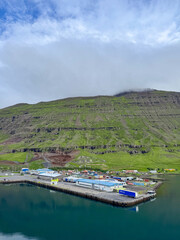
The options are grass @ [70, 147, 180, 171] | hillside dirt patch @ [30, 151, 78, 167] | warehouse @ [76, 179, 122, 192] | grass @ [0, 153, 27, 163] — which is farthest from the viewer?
grass @ [0, 153, 27, 163]

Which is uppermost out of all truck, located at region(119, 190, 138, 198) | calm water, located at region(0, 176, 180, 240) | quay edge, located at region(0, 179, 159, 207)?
truck, located at region(119, 190, 138, 198)

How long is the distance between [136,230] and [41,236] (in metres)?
24.5

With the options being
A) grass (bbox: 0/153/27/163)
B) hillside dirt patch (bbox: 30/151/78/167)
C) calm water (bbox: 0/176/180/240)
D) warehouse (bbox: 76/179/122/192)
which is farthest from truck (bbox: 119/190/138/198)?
grass (bbox: 0/153/27/163)

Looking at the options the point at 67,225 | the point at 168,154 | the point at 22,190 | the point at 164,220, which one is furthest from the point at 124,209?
the point at 168,154

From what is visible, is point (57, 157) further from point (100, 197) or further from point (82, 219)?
point (82, 219)

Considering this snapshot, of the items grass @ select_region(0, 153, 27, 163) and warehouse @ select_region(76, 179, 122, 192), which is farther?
grass @ select_region(0, 153, 27, 163)

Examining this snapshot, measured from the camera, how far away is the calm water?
53062 millimetres

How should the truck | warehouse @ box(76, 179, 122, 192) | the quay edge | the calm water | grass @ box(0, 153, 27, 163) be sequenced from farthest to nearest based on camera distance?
grass @ box(0, 153, 27, 163), warehouse @ box(76, 179, 122, 192), the truck, the quay edge, the calm water

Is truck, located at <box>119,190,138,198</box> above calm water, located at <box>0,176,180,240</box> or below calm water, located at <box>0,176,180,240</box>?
above

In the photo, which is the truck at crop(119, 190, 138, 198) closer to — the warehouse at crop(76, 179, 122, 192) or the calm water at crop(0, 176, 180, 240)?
the calm water at crop(0, 176, 180, 240)

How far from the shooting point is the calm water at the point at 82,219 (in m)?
53.1

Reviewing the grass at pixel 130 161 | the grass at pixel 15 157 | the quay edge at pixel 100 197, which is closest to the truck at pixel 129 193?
the quay edge at pixel 100 197

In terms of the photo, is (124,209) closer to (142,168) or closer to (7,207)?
(7,207)

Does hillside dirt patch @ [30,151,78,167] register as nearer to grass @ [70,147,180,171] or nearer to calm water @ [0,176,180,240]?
grass @ [70,147,180,171]
